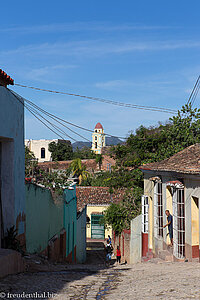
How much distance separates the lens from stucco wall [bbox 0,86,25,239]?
869cm

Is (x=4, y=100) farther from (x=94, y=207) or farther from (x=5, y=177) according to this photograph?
(x=94, y=207)

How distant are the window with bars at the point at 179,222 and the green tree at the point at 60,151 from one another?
5843cm

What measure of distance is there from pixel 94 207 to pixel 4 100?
1065 inches

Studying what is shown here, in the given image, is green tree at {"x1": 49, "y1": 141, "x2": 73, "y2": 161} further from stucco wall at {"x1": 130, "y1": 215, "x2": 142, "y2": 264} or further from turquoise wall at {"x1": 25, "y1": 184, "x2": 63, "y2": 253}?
turquoise wall at {"x1": 25, "y1": 184, "x2": 63, "y2": 253}

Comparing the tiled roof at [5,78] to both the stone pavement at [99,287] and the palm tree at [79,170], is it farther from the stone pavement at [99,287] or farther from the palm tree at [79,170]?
the palm tree at [79,170]

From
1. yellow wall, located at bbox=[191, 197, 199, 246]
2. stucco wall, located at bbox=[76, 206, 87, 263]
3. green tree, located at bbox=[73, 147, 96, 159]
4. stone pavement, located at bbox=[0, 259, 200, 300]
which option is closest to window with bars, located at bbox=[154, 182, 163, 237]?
yellow wall, located at bbox=[191, 197, 199, 246]

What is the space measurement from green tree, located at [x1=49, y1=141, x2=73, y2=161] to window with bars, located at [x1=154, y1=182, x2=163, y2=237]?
183 ft

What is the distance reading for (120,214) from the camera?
72.3 feet

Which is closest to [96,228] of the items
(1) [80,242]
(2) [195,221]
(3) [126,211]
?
(1) [80,242]

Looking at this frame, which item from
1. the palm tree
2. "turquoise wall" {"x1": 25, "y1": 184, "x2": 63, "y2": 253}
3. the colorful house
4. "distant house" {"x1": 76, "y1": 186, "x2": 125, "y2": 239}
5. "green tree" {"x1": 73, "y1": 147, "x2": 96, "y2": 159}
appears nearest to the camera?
"turquoise wall" {"x1": 25, "y1": 184, "x2": 63, "y2": 253}

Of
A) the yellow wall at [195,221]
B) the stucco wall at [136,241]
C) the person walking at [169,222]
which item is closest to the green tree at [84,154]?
the stucco wall at [136,241]

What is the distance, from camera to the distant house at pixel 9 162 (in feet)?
28.5

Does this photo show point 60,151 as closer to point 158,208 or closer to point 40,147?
point 40,147

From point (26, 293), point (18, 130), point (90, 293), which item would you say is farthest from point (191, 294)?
point (18, 130)
